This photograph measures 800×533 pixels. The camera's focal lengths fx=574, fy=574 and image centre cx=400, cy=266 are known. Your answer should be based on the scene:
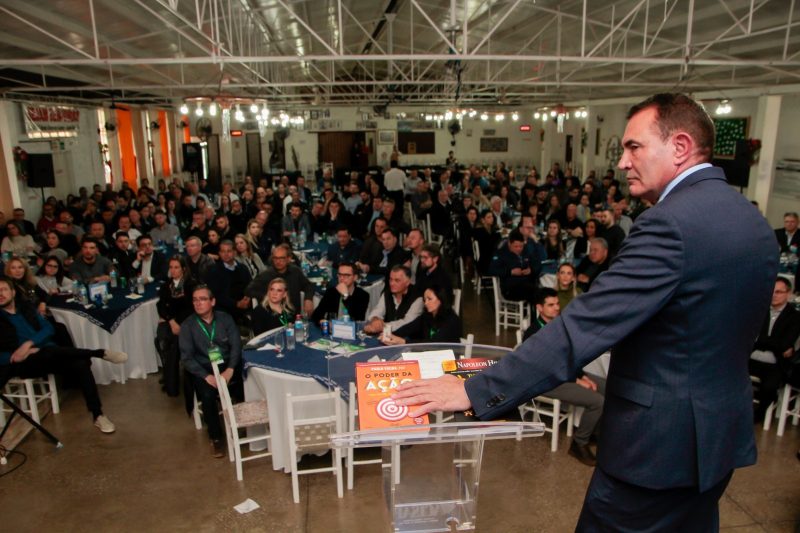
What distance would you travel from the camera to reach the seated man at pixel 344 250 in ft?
25.8

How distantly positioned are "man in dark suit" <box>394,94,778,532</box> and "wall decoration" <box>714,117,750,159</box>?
1439 centimetres

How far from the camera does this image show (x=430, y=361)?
57.7 inches

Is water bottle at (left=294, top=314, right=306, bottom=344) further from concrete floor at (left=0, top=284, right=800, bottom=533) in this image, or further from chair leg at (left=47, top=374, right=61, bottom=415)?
chair leg at (left=47, top=374, right=61, bottom=415)

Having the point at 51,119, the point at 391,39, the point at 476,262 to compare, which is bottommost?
the point at 476,262

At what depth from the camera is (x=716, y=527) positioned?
128 cm

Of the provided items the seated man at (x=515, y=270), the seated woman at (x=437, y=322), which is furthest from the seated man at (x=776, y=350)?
the seated man at (x=515, y=270)

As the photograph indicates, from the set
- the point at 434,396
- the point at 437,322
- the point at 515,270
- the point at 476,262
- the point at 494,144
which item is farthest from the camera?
the point at 494,144

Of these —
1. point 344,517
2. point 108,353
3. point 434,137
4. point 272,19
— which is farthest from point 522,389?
point 434,137

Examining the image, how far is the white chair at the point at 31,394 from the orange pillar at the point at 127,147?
13.2m

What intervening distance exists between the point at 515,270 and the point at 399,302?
7.77 ft

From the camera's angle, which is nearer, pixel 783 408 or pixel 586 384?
pixel 586 384

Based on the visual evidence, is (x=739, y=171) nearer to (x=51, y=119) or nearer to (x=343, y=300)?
(x=343, y=300)

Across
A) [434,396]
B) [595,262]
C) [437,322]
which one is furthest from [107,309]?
[434,396]

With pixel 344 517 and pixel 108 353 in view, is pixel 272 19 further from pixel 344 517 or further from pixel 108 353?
pixel 344 517
